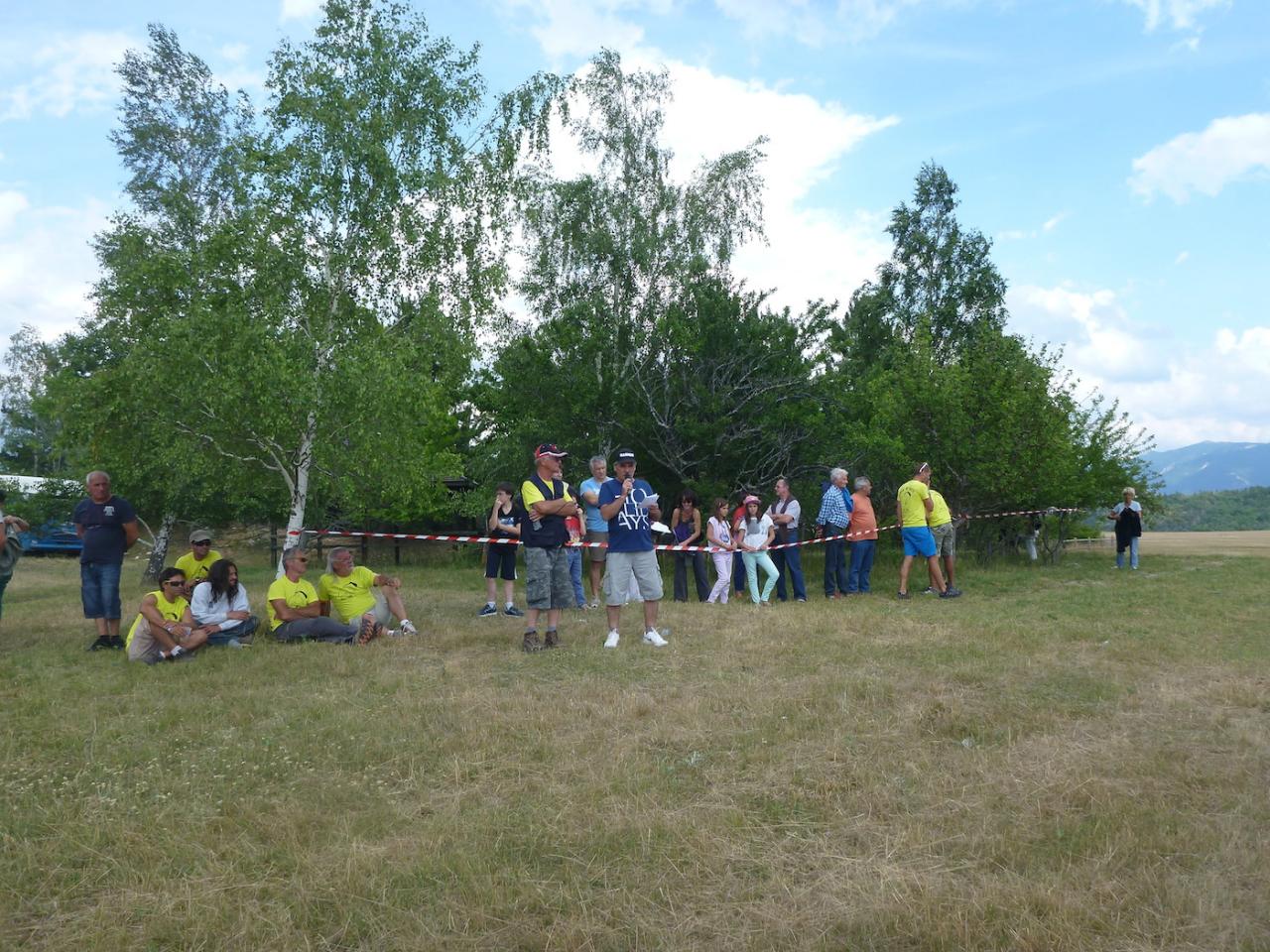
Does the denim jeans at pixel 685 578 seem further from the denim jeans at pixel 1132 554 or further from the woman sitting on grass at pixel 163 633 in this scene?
the denim jeans at pixel 1132 554

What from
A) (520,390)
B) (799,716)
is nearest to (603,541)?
(799,716)

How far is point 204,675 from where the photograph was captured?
23.3ft

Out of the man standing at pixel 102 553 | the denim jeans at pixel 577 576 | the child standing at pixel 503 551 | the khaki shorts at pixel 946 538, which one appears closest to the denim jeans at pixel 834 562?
the khaki shorts at pixel 946 538

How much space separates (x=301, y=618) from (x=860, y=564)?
7.63m

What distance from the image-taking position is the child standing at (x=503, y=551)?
10680mm

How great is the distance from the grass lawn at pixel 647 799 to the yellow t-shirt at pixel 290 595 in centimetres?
106

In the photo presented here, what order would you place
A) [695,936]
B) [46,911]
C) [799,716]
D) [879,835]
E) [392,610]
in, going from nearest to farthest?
[695,936] → [46,911] → [879,835] → [799,716] → [392,610]

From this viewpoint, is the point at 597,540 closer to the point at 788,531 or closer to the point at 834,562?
the point at 788,531

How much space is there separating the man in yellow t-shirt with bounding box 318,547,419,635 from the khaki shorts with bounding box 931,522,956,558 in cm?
726

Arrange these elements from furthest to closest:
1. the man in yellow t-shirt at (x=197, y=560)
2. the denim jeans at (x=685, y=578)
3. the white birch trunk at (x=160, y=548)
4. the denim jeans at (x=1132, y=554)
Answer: the white birch trunk at (x=160, y=548) < the denim jeans at (x=1132, y=554) < the denim jeans at (x=685, y=578) < the man in yellow t-shirt at (x=197, y=560)

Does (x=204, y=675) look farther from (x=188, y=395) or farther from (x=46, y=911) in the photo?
(x=188, y=395)

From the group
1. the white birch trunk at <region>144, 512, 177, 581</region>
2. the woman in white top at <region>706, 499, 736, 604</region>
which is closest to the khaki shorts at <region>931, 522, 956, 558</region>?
the woman in white top at <region>706, 499, 736, 604</region>

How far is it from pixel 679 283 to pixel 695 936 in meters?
20.1

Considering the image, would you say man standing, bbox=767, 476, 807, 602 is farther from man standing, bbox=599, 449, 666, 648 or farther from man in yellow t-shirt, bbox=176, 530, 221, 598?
man in yellow t-shirt, bbox=176, 530, 221, 598
